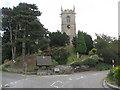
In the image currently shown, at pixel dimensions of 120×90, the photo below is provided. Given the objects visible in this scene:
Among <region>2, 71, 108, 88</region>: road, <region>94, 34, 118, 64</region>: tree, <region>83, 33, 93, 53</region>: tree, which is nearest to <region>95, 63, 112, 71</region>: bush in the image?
<region>94, 34, 118, 64</region>: tree

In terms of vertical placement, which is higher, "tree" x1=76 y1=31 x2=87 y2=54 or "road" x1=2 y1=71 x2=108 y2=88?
"tree" x1=76 y1=31 x2=87 y2=54

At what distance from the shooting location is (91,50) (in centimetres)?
6003

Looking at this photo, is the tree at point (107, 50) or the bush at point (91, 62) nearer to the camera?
the bush at point (91, 62)

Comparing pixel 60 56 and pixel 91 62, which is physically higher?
pixel 60 56

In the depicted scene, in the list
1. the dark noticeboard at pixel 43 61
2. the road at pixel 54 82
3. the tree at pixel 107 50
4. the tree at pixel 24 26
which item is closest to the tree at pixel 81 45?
the tree at pixel 107 50

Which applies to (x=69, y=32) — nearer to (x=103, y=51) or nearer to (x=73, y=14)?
(x=73, y=14)

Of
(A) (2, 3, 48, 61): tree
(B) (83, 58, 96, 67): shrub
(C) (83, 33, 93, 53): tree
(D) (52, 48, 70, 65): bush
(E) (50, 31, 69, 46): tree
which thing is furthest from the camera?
(C) (83, 33, 93, 53): tree

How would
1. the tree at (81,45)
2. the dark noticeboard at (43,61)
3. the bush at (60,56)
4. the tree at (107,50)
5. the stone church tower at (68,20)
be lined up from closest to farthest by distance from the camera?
the dark noticeboard at (43,61) → the tree at (107,50) → the bush at (60,56) → the tree at (81,45) → the stone church tower at (68,20)

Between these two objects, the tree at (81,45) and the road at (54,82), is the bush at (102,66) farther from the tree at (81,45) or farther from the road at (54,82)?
the road at (54,82)

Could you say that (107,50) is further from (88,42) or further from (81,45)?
(88,42)

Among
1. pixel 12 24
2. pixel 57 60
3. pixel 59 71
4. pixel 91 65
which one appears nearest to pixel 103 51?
pixel 91 65

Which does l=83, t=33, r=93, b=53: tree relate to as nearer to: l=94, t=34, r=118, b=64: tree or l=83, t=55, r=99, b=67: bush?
l=94, t=34, r=118, b=64: tree

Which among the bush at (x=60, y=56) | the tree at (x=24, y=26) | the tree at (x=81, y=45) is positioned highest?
the tree at (x=24, y=26)

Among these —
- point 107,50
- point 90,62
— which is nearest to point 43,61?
point 90,62
